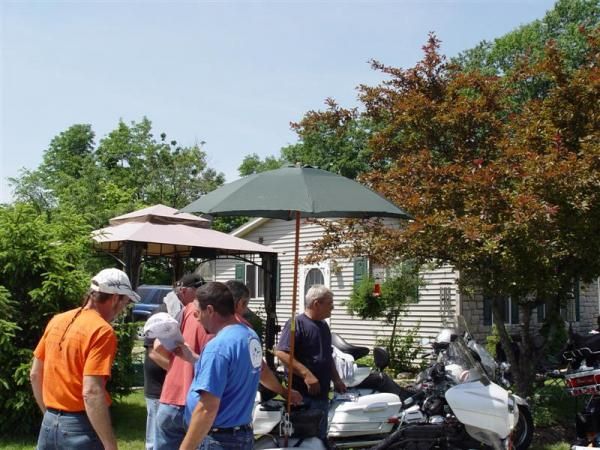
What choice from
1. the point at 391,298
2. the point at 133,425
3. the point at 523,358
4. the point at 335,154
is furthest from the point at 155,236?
the point at 335,154

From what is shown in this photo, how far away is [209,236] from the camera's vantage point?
12.2 metres

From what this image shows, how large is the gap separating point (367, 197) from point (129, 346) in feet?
15.8

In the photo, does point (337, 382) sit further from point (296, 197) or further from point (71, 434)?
point (71, 434)

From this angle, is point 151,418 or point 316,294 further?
point 316,294

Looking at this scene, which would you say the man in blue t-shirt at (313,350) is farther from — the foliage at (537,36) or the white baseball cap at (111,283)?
the foliage at (537,36)

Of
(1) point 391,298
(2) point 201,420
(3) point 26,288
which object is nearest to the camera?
(2) point 201,420

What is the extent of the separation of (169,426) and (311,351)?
1.59 meters

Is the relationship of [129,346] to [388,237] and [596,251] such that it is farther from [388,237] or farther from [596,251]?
[596,251]

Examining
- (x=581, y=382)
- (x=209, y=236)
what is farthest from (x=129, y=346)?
(x=581, y=382)

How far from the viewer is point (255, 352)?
150 inches

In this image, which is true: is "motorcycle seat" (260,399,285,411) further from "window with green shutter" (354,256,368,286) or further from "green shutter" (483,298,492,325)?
"window with green shutter" (354,256,368,286)

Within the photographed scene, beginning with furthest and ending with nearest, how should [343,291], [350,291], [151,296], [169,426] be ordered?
1. [151,296]
2. [343,291]
3. [350,291]
4. [169,426]

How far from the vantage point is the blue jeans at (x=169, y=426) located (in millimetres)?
4590

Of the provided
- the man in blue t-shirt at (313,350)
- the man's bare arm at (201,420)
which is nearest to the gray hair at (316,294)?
the man in blue t-shirt at (313,350)
